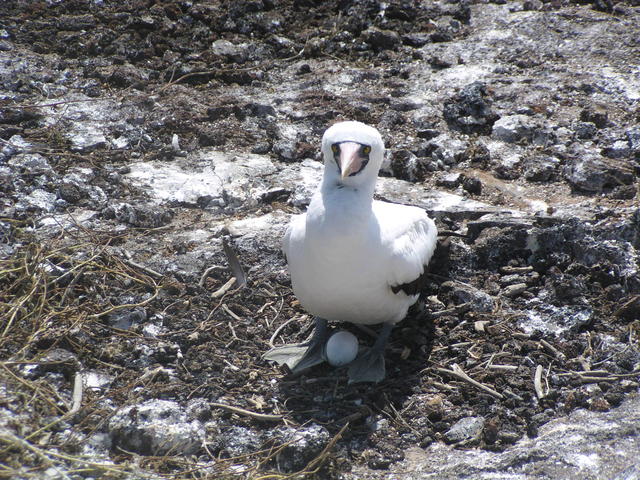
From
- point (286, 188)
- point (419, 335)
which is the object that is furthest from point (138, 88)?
point (419, 335)

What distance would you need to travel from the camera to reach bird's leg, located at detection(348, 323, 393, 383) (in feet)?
14.0

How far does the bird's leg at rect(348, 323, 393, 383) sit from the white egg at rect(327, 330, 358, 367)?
0.05 m

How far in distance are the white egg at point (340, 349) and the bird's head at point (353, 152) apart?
2.94 ft

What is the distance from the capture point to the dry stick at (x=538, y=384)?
13.3ft

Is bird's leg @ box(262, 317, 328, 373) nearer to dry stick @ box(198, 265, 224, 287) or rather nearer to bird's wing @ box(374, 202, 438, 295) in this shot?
bird's wing @ box(374, 202, 438, 295)

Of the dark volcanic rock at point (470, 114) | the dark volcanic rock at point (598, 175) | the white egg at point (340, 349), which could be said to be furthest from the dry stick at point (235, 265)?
the dark volcanic rock at point (598, 175)

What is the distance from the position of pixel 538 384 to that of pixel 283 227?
6.90 ft

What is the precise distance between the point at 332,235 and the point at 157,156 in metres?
2.47

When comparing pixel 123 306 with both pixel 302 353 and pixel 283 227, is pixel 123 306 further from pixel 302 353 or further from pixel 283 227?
pixel 283 227

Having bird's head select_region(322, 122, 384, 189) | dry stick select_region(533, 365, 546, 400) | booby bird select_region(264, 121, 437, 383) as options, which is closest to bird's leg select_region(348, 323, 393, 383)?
booby bird select_region(264, 121, 437, 383)

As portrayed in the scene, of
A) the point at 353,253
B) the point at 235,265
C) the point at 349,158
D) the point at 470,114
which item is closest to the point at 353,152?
the point at 349,158

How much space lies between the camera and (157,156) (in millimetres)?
5977

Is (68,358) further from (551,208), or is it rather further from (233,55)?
(233,55)

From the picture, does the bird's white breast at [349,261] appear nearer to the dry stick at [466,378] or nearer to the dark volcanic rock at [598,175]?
the dry stick at [466,378]
